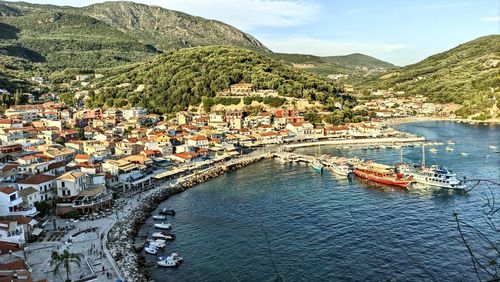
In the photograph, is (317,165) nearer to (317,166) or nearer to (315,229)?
(317,166)

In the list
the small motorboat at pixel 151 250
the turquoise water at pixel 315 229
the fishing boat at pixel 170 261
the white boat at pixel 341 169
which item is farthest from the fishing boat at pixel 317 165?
the fishing boat at pixel 170 261

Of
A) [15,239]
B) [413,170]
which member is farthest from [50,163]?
[413,170]

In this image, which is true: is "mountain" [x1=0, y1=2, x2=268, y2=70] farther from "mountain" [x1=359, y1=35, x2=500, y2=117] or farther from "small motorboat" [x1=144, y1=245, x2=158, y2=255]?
"small motorboat" [x1=144, y1=245, x2=158, y2=255]

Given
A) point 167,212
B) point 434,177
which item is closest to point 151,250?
point 167,212

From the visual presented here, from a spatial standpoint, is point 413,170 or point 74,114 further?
point 74,114

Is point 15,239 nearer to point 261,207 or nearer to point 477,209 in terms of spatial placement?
point 261,207

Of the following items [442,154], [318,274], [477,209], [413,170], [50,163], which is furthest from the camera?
[442,154]
